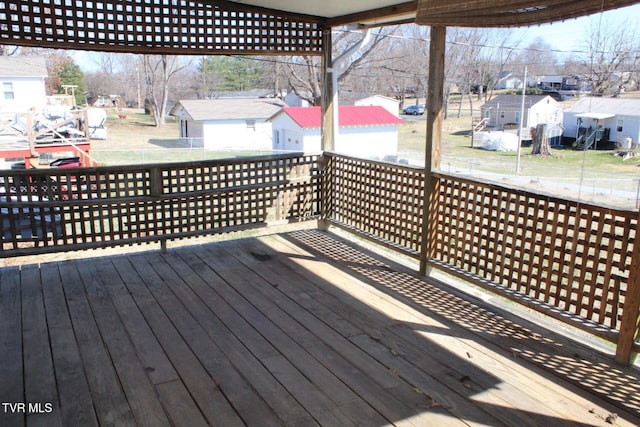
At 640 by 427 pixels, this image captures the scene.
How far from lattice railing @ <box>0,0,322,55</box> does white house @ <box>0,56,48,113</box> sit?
6.01 metres

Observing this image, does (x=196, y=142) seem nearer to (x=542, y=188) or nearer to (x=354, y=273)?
(x=354, y=273)

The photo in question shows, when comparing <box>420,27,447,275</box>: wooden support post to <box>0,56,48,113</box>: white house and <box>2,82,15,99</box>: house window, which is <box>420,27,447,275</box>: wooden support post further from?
<box>2,82,15,99</box>: house window

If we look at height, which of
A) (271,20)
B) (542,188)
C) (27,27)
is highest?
(271,20)

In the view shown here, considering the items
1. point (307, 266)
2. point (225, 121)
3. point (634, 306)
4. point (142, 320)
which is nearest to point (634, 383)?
point (634, 306)

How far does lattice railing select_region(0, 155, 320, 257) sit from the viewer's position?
3.97 meters

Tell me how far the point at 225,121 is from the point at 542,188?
20.6 feet

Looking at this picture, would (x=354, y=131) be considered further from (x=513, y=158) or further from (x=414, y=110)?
(x=513, y=158)

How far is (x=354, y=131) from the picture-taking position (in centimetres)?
624

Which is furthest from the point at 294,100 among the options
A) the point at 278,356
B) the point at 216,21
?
the point at 278,356

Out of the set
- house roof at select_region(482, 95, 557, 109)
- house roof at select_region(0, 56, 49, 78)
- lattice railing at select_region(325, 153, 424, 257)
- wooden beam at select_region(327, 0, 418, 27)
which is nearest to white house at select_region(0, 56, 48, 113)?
house roof at select_region(0, 56, 49, 78)

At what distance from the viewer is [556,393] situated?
2387 mm

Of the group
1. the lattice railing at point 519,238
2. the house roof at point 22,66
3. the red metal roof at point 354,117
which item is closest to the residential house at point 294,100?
the red metal roof at point 354,117

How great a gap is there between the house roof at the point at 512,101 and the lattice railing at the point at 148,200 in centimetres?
225

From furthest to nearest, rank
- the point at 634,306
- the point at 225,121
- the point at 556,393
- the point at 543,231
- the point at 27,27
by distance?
1. the point at 225,121
2. the point at 27,27
3. the point at 543,231
4. the point at 634,306
5. the point at 556,393
